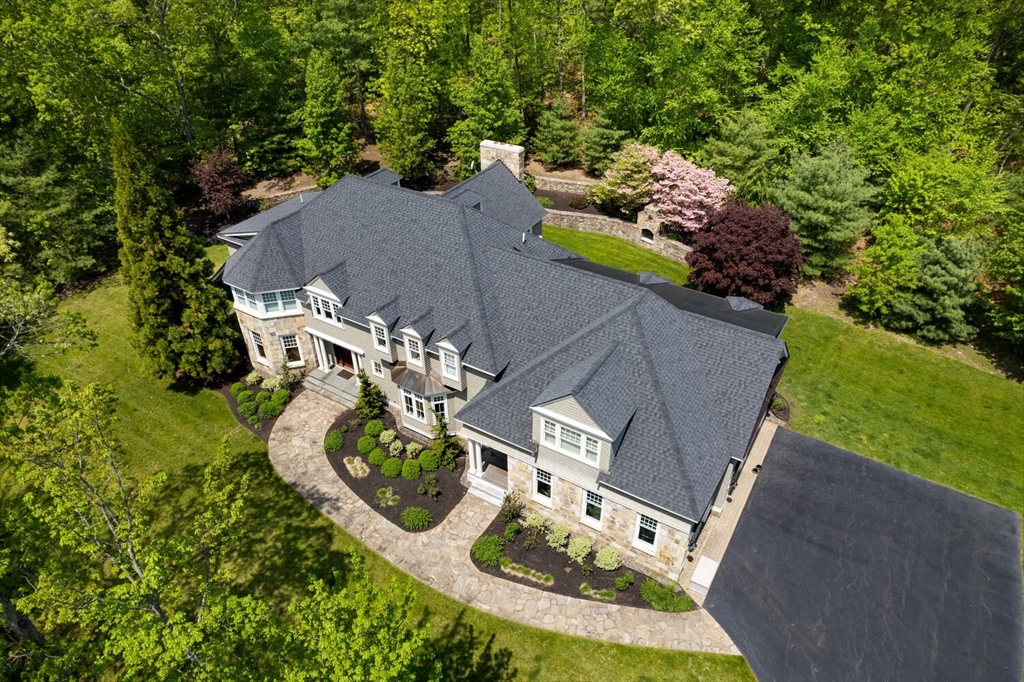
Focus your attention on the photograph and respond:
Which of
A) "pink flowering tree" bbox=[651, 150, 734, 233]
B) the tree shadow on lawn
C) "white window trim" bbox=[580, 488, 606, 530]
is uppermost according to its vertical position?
"pink flowering tree" bbox=[651, 150, 734, 233]

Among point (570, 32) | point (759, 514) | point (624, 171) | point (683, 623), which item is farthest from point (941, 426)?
point (570, 32)

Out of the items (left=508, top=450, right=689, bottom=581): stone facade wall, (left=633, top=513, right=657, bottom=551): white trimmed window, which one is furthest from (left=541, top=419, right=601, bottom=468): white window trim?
(left=633, top=513, right=657, bottom=551): white trimmed window

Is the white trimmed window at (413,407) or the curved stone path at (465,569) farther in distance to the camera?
the white trimmed window at (413,407)

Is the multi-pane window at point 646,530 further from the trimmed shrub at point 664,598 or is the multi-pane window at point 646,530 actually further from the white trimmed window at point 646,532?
the trimmed shrub at point 664,598

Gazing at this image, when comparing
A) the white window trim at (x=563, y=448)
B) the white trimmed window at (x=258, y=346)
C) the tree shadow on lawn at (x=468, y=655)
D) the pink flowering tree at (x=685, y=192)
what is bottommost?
the tree shadow on lawn at (x=468, y=655)

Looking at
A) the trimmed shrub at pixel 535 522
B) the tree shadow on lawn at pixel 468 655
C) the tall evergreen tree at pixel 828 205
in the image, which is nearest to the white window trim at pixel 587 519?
the trimmed shrub at pixel 535 522

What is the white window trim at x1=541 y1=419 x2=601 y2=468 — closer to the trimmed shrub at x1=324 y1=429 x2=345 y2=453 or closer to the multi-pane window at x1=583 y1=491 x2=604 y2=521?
the multi-pane window at x1=583 y1=491 x2=604 y2=521
